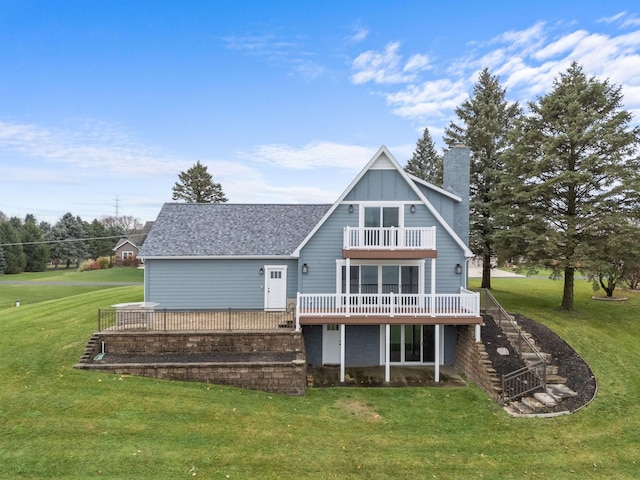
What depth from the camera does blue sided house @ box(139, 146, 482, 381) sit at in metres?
14.6

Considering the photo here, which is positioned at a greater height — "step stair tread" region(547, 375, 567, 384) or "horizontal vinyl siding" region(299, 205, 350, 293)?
"horizontal vinyl siding" region(299, 205, 350, 293)

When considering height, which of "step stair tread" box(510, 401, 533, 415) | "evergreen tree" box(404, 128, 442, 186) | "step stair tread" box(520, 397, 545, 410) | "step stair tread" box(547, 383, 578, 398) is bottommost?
"step stair tread" box(510, 401, 533, 415)

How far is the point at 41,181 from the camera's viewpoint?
177ft

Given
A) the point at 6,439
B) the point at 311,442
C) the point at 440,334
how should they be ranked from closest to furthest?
the point at 6,439, the point at 311,442, the point at 440,334

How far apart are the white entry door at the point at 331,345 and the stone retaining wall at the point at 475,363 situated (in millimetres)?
5515

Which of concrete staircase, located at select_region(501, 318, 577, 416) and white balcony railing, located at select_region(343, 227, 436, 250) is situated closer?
concrete staircase, located at select_region(501, 318, 577, 416)

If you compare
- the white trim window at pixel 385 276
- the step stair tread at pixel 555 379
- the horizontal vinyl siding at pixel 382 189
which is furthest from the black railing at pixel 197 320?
the step stair tread at pixel 555 379

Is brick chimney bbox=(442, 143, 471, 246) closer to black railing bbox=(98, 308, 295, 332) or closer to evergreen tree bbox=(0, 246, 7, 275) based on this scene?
black railing bbox=(98, 308, 295, 332)

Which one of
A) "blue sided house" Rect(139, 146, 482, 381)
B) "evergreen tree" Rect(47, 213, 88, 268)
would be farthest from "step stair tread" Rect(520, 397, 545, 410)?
"evergreen tree" Rect(47, 213, 88, 268)

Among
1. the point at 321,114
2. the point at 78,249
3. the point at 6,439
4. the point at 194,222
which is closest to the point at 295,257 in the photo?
the point at 194,222

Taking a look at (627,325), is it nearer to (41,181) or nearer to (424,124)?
(424,124)

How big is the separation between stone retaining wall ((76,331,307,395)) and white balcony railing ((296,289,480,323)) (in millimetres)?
1706

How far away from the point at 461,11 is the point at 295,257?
15594 millimetres

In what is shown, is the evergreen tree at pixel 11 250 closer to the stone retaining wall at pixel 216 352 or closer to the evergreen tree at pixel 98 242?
the evergreen tree at pixel 98 242
